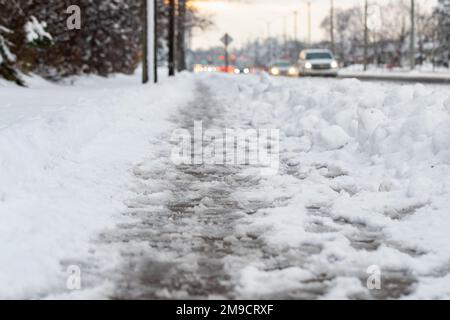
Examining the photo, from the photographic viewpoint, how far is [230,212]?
6598mm

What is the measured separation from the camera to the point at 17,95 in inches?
693

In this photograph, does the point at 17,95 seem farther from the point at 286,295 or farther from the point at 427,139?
the point at 286,295

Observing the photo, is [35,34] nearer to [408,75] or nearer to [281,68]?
[408,75]

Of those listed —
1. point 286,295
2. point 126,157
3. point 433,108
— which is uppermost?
point 433,108

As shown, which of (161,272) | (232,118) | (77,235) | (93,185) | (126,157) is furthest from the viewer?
(232,118)

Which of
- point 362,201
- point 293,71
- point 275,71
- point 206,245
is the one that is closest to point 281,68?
point 275,71

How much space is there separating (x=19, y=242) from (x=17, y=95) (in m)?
13.3

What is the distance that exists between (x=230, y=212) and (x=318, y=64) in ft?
127

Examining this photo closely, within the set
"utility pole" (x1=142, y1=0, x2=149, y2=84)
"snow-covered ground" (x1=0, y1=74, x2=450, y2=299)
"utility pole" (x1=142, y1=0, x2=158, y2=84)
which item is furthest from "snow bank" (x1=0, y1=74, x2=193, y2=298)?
"utility pole" (x1=142, y1=0, x2=158, y2=84)

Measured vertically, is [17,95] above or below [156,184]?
above

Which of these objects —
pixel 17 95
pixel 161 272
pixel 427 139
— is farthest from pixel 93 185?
pixel 17 95

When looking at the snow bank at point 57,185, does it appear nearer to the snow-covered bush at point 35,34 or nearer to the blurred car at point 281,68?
the snow-covered bush at point 35,34

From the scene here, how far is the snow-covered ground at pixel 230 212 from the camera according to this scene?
4.45 m

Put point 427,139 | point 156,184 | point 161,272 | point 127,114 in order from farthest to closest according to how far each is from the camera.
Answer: point 127,114, point 427,139, point 156,184, point 161,272
